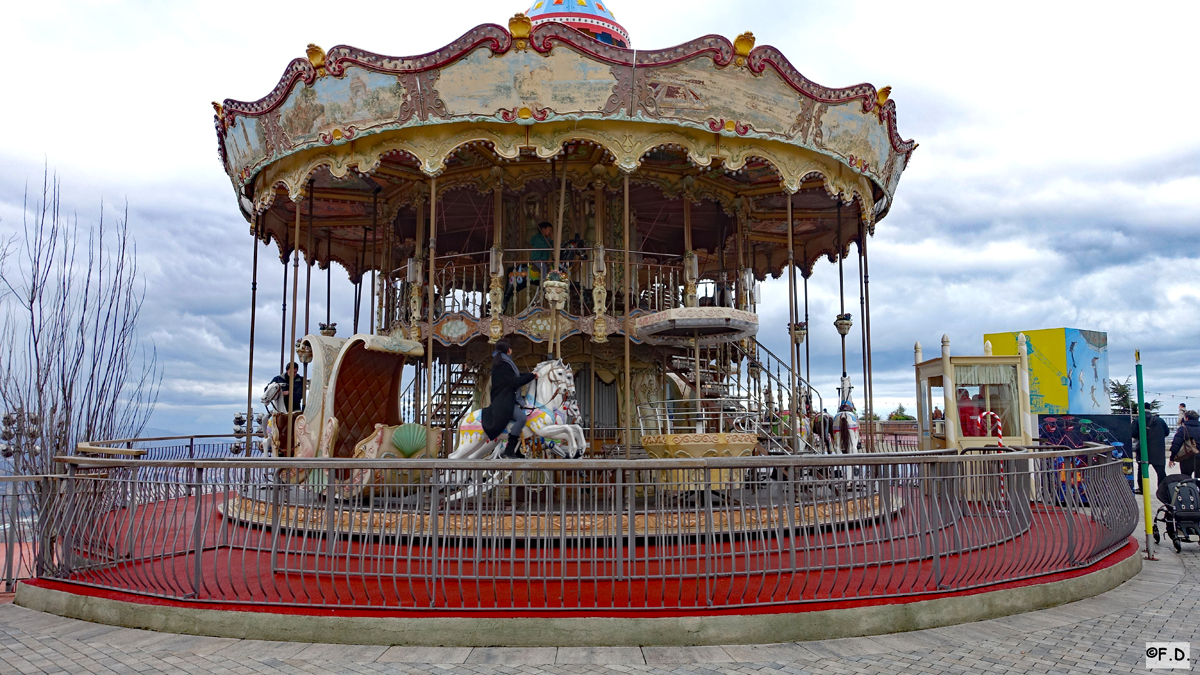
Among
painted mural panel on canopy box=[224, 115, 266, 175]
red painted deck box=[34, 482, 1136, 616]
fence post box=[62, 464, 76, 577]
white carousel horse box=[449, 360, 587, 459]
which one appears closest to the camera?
red painted deck box=[34, 482, 1136, 616]

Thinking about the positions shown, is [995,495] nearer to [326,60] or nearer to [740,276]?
[740,276]

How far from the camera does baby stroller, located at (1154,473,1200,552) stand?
9.66 m

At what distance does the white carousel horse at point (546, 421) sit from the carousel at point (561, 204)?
0.03 metres

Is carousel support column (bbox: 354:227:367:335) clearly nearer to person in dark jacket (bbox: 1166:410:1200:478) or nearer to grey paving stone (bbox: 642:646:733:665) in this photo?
grey paving stone (bbox: 642:646:733:665)

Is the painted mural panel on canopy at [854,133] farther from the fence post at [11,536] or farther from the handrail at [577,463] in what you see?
the fence post at [11,536]

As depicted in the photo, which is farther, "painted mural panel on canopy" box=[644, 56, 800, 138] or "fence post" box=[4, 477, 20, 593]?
"painted mural panel on canopy" box=[644, 56, 800, 138]

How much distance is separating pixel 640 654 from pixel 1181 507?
8.51m

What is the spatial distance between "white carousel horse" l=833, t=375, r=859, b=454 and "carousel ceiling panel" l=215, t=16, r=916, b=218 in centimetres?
482

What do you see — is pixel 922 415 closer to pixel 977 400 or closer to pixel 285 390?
pixel 977 400

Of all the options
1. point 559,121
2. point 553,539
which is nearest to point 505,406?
point 553,539

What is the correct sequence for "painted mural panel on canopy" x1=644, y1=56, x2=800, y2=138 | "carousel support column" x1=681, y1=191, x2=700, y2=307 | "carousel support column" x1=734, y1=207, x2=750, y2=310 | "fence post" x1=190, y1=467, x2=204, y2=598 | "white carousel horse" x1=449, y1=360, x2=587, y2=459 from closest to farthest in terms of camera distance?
"fence post" x1=190, y1=467, x2=204, y2=598, "white carousel horse" x1=449, y1=360, x2=587, y2=459, "painted mural panel on canopy" x1=644, y1=56, x2=800, y2=138, "carousel support column" x1=681, y1=191, x2=700, y2=307, "carousel support column" x1=734, y1=207, x2=750, y2=310

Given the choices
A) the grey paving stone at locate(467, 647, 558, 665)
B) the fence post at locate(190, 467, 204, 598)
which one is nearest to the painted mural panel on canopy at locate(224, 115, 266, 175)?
the fence post at locate(190, 467, 204, 598)

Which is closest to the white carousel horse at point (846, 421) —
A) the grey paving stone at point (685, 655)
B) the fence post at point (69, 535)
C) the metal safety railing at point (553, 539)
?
the metal safety railing at point (553, 539)

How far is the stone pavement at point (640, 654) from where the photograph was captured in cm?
512
